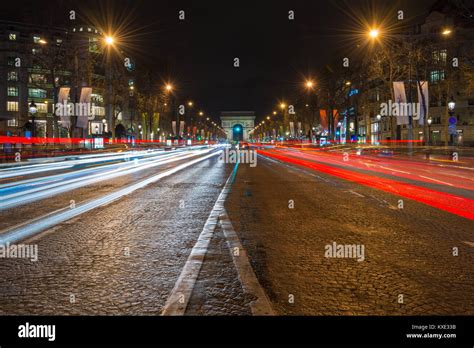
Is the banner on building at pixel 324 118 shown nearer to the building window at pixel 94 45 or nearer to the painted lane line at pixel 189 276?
the building window at pixel 94 45

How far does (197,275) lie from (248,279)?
1.96ft

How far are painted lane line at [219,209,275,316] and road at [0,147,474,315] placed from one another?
0.01 meters

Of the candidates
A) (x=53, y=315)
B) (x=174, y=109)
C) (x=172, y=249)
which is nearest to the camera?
(x=53, y=315)

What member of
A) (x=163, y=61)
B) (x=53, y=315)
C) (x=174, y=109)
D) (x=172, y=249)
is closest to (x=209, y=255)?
(x=172, y=249)

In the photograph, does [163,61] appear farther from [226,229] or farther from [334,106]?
[226,229]

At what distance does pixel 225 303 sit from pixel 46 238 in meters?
4.19

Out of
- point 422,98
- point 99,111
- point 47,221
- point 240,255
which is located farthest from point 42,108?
point 240,255

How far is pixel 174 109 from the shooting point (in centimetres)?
11569

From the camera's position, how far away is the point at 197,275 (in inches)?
208

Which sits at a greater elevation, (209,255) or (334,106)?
(334,106)

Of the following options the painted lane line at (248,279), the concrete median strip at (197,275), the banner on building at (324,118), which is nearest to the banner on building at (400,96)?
the concrete median strip at (197,275)

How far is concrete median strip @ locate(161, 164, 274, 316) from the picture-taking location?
4254 millimetres

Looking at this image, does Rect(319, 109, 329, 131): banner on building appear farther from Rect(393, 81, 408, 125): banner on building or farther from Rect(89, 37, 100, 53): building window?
Rect(393, 81, 408, 125): banner on building
